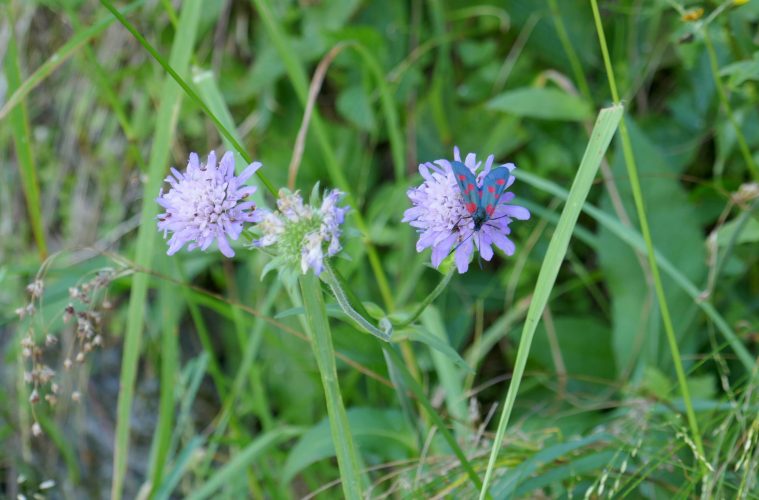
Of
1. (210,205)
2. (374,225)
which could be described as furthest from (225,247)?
(374,225)

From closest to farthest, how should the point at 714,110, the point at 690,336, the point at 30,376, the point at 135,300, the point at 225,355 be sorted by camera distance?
the point at 30,376 → the point at 135,300 → the point at 690,336 → the point at 714,110 → the point at 225,355

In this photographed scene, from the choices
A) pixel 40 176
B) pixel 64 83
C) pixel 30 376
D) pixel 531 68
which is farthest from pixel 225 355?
pixel 30 376

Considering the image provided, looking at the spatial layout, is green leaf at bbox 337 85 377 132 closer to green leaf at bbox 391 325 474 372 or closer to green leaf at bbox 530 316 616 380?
green leaf at bbox 530 316 616 380

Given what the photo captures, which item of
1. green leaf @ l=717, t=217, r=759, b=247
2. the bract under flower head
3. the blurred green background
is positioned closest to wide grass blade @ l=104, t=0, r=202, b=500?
the blurred green background

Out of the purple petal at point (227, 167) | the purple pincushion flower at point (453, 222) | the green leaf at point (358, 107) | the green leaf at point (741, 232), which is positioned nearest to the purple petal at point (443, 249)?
the purple pincushion flower at point (453, 222)

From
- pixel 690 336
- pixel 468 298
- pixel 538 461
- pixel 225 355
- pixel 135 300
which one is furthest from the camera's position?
pixel 225 355

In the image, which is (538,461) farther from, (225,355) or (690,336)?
(225,355)

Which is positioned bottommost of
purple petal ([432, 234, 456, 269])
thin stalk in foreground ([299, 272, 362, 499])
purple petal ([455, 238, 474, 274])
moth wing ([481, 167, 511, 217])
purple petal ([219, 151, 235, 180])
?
thin stalk in foreground ([299, 272, 362, 499])

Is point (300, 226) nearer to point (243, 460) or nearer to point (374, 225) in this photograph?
point (243, 460)
